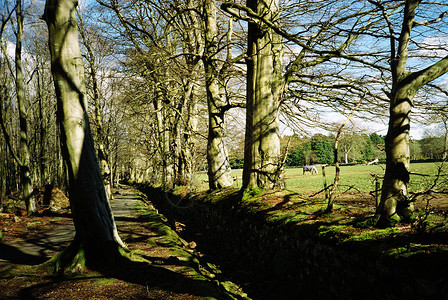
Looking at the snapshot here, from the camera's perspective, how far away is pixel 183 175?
13734mm

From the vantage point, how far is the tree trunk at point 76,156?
4.18m

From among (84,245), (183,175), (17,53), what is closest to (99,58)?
(17,53)

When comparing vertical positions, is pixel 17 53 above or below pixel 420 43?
above

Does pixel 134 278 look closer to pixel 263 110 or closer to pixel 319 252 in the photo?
pixel 319 252

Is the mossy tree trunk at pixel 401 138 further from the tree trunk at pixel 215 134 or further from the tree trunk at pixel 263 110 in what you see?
the tree trunk at pixel 215 134

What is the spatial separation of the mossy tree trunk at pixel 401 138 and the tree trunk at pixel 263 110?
2826 millimetres

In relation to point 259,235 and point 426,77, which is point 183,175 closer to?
point 259,235

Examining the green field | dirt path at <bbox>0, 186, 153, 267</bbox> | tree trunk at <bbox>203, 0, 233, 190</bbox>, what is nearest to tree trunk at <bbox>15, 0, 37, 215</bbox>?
dirt path at <bbox>0, 186, 153, 267</bbox>

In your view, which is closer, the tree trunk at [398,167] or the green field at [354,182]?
the tree trunk at [398,167]

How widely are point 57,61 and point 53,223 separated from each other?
7.82m

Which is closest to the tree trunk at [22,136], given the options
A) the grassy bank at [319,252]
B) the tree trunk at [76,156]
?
the tree trunk at [76,156]

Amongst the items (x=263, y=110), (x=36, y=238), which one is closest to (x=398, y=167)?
(x=263, y=110)

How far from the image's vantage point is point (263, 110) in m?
5.95

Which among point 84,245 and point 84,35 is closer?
point 84,245
